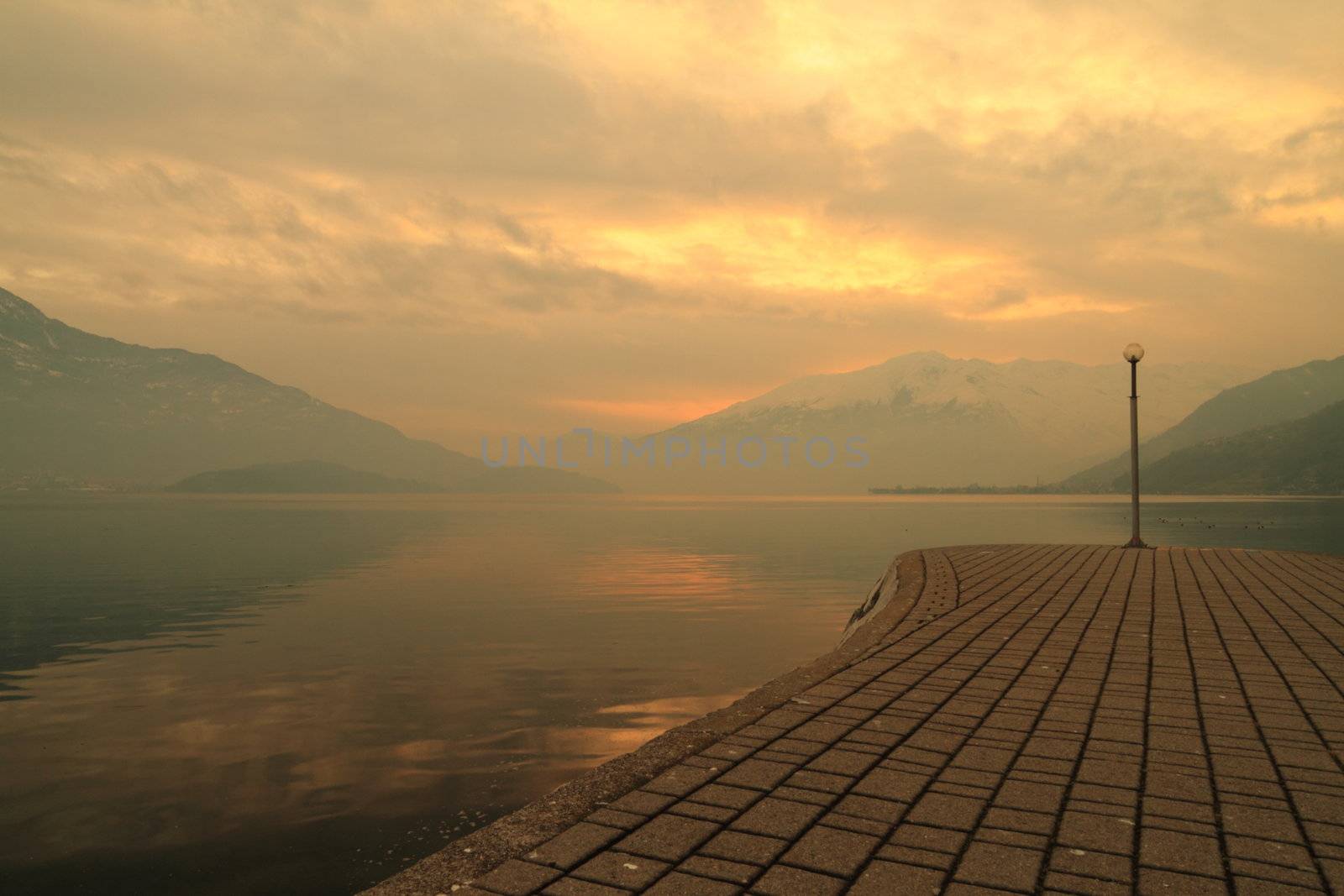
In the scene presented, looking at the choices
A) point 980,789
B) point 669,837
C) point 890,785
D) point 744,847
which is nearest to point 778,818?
point 744,847

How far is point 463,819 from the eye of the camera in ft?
22.4

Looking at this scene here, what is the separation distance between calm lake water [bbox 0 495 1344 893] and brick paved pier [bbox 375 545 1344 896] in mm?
2479

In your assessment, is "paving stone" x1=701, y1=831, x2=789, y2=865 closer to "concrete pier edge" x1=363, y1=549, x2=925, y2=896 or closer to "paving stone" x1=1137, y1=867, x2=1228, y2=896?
"concrete pier edge" x1=363, y1=549, x2=925, y2=896

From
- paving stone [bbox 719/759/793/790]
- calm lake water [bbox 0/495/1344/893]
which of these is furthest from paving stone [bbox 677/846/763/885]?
calm lake water [bbox 0/495/1344/893]

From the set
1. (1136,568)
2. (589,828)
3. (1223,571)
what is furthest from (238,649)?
(1223,571)

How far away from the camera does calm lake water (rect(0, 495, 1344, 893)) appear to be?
6555 mm

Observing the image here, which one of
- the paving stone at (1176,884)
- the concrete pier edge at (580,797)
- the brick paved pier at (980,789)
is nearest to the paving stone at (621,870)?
the brick paved pier at (980,789)

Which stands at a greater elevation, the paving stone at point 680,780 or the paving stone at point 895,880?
the paving stone at point 895,880

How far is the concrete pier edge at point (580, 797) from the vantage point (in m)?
3.82

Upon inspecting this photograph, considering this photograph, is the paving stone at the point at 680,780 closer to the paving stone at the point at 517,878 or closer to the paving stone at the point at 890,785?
the paving stone at the point at 890,785

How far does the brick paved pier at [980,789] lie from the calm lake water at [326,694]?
2.48m

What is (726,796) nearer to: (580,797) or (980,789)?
(580,797)

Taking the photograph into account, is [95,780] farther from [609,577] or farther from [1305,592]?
[609,577]

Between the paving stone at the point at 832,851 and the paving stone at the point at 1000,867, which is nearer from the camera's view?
the paving stone at the point at 1000,867
